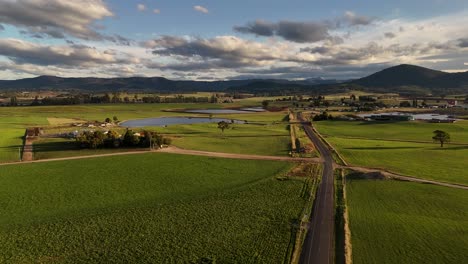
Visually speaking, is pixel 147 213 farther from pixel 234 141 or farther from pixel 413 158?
pixel 413 158

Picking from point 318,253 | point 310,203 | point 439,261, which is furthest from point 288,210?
point 439,261

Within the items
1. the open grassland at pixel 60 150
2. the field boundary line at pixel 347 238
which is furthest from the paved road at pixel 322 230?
the open grassland at pixel 60 150

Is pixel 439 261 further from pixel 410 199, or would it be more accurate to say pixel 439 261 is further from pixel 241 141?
pixel 241 141

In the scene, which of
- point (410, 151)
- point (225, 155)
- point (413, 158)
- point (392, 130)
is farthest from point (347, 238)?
point (392, 130)

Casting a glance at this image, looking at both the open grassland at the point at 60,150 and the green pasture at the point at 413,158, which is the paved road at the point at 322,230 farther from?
the open grassland at the point at 60,150

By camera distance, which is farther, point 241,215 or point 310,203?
point 310,203

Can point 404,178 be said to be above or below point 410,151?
below
